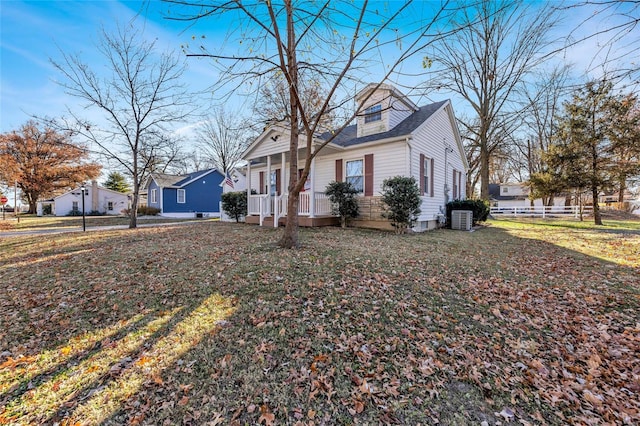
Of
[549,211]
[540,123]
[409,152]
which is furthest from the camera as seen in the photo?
[540,123]

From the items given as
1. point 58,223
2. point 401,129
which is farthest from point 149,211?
point 401,129

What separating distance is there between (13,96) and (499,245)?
18.9m

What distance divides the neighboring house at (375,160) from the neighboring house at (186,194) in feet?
55.2

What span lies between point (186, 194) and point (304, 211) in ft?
66.6

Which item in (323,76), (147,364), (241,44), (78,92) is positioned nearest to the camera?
(147,364)

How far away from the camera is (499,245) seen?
8.66 m

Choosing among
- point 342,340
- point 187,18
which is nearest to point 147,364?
point 342,340

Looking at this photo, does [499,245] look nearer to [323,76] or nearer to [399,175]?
[399,175]

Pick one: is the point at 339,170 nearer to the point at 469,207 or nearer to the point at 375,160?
the point at 375,160

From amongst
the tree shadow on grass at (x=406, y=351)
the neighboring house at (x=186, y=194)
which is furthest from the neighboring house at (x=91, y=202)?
the tree shadow on grass at (x=406, y=351)

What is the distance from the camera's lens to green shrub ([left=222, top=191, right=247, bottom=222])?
14.3m

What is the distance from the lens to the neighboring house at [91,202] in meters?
31.3

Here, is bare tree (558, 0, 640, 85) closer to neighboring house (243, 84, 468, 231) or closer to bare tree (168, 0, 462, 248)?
bare tree (168, 0, 462, 248)

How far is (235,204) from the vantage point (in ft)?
47.1
